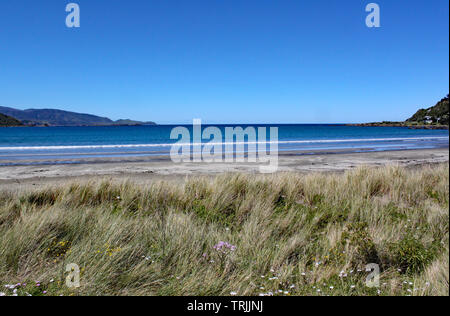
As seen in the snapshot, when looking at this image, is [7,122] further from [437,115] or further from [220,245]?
[437,115]

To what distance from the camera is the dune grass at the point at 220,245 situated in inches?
124

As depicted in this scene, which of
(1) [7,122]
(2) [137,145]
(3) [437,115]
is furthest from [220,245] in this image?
(1) [7,122]

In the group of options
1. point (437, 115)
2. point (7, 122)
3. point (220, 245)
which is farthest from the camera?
point (7, 122)

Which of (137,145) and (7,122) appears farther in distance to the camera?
(7,122)

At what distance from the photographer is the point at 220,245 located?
3.89 meters

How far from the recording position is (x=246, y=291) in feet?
10.00

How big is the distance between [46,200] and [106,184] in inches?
50.2

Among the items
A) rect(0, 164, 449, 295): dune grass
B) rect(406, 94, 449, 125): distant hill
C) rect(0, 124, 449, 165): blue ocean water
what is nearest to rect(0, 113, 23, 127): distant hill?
rect(0, 124, 449, 165): blue ocean water

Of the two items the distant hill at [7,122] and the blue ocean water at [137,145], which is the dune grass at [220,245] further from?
the distant hill at [7,122]

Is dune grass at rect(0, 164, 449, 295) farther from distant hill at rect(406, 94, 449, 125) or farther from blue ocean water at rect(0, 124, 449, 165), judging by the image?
distant hill at rect(406, 94, 449, 125)

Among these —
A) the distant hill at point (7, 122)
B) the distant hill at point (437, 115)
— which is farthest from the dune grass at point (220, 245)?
the distant hill at point (7, 122)
